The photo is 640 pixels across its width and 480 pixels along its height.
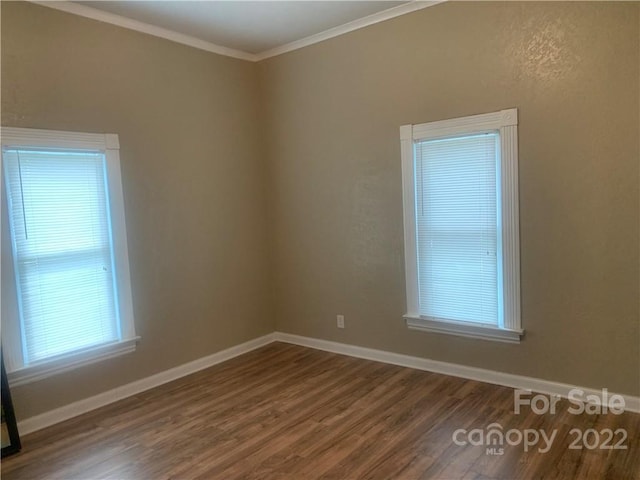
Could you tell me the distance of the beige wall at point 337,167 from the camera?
9.39 ft

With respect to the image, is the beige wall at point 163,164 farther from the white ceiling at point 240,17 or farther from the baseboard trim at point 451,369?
the baseboard trim at point 451,369

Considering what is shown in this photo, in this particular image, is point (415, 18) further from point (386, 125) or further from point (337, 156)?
point (337, 156)

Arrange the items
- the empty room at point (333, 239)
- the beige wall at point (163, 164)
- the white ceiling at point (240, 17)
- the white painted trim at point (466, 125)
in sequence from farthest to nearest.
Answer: the white ceiling at point (240, 17)
the white painted trim at point (466, 125)
the beige wall at point (163, 164)
the empty room at point (333, 239)

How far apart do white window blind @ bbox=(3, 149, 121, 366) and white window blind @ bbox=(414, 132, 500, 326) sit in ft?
7.87

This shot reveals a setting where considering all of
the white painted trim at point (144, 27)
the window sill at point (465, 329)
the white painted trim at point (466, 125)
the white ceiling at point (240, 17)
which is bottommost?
the window sill at point (465, 329)

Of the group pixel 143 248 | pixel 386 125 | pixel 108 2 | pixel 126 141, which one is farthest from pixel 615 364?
pixel 108 2

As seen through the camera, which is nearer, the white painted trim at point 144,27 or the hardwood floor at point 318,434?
the hardwood floor at point 318,434

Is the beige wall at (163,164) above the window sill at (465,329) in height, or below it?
above

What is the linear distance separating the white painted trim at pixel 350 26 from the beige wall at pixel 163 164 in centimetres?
33

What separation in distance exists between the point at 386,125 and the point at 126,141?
6.67 ft

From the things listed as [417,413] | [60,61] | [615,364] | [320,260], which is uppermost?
[60,61]

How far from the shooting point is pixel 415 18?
11.4 ft

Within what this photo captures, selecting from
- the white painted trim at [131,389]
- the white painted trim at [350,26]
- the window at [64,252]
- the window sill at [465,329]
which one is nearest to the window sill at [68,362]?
the window at [64,252]

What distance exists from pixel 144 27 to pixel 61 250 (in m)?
1.81
